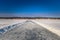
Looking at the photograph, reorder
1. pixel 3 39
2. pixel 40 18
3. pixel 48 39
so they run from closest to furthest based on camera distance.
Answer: pixel 3 39 < pixel 48 39 < pixel 40 18

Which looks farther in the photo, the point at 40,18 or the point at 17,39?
the point at 40,18

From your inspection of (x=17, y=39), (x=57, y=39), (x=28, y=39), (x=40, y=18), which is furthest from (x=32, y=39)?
(x=40, y=18)

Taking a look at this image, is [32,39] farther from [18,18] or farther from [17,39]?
[18,18]

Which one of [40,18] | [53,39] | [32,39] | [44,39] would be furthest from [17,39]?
[40,18]

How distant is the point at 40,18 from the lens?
985cm

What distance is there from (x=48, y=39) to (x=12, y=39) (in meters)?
0.80

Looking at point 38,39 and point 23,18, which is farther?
point 23,18

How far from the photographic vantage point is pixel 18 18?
10.2 metres

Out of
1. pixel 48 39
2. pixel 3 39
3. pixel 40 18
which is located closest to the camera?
pixel 3 39

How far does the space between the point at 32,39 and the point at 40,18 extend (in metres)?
6.43

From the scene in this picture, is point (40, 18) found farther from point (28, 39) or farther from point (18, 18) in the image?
point (28, 39)

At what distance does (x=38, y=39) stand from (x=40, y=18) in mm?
6408

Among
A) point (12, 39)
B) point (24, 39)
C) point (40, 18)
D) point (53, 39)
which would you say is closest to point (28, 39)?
point (24, 39)

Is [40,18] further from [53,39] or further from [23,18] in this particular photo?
[53,39]
